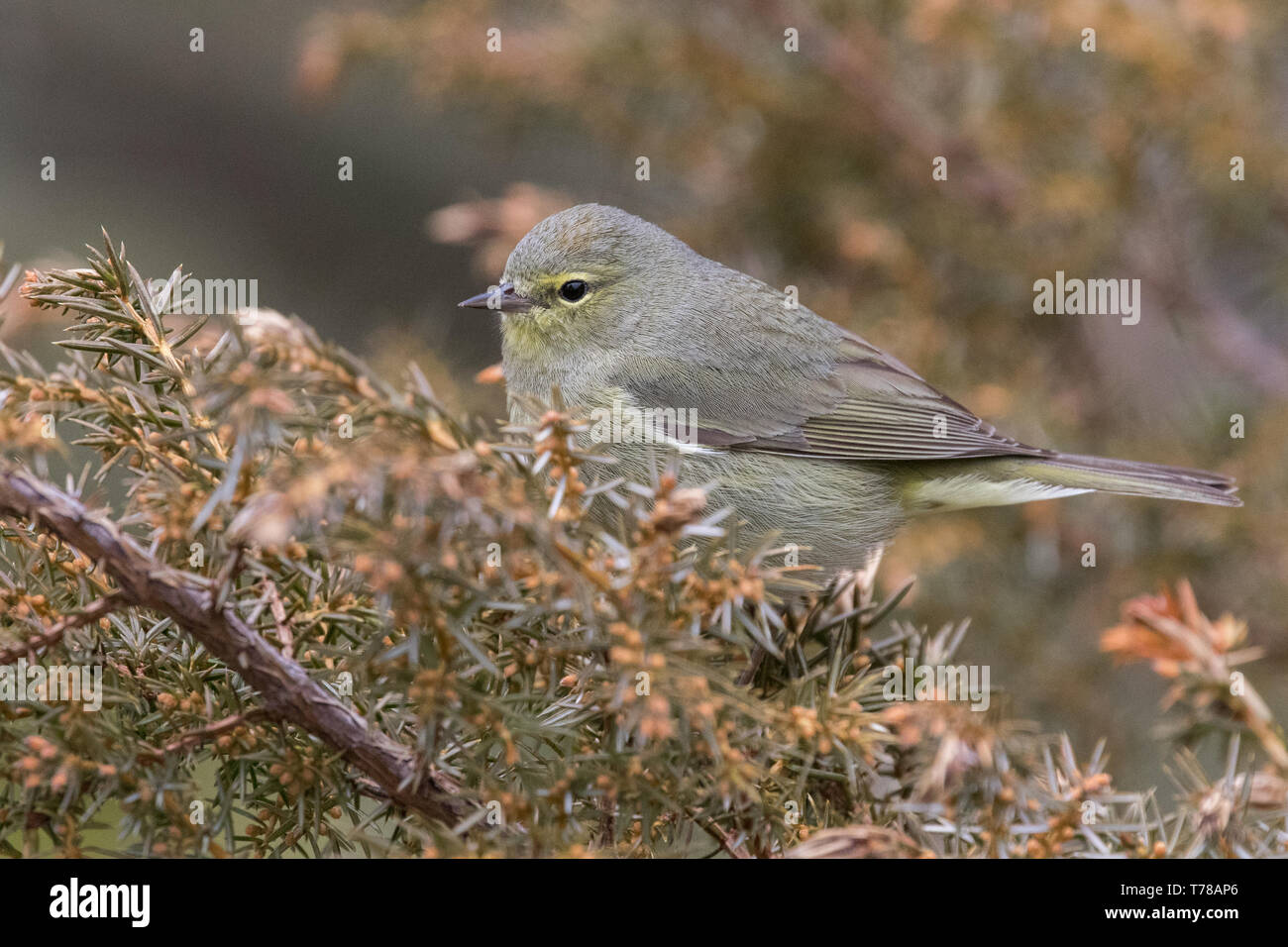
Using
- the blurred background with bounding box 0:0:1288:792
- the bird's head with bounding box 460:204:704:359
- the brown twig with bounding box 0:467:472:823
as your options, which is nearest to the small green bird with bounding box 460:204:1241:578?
the bird's head with bounding box 460:204:704:359

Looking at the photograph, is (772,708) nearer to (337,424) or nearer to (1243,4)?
(337,424)

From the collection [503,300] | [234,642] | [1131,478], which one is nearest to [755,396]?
[503,300]

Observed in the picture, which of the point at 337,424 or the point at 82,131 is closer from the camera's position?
the point at 337,424

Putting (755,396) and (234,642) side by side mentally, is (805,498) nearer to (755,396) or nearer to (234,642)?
(755,396)

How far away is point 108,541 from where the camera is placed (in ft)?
4.17

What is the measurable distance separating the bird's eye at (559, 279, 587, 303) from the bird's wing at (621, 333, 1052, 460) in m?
0.29

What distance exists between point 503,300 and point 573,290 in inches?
8.6

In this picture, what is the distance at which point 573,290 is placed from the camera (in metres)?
3.35

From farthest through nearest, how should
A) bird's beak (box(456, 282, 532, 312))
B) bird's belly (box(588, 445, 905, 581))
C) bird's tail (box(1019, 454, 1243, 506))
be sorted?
bird's beak (box(456, 282, 532, 312)) → bird's belly (box(588, 445, 905, 581)) → bird's tail (box(1019, 454, 1243, 506))

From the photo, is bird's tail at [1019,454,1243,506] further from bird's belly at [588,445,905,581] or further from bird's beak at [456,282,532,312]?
bird's beak at [456,282,532,312]

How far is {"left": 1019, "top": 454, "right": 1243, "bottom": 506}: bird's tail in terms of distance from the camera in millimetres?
2883

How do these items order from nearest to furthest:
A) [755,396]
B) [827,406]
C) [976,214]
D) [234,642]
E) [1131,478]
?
[234,642] → [1131,478] → [755,396] → [827,406] → [976,214]
